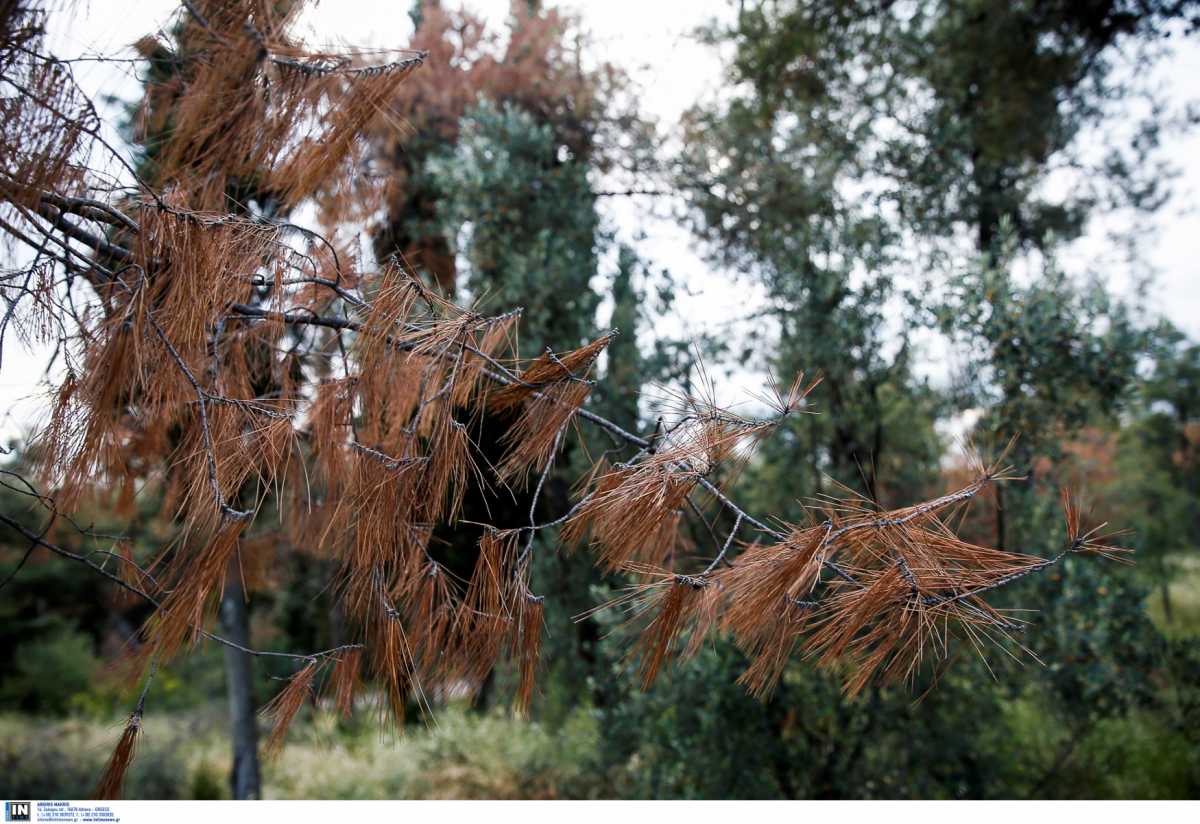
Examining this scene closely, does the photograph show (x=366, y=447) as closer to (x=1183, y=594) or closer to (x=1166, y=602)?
(x=1166, y=602)

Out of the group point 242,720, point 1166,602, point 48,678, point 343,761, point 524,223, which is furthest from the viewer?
point 48,678

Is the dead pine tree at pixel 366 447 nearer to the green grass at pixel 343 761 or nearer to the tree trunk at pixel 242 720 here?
the green grass at pixel 343 761

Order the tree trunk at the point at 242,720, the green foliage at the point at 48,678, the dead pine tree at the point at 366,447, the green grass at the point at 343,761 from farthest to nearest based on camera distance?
the green foliage at the point at 48,678, the tree trunk at the point at 242,720, the green grass at the point at 343,761, the dead pine tree at the point at 366,447

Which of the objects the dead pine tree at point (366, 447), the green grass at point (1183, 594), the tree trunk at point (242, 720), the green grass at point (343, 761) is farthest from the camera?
the tree trunk at point (242, 720)

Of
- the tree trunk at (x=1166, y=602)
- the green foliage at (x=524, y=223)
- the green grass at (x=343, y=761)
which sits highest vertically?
the green foliage at (x=524, y=223)

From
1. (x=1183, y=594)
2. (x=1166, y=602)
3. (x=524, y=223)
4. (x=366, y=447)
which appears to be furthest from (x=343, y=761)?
(x=1183, y=594)

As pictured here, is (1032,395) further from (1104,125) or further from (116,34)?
(116,34)

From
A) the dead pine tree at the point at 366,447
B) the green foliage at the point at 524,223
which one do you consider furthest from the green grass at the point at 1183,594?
the dead pine tree at the point at 366,447

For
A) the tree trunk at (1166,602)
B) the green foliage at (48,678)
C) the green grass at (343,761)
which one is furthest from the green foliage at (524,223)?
the green foliage at (48,678)

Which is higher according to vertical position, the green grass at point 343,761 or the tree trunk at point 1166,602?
the tree trunk at point 1166,602

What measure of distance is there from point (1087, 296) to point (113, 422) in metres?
2.33

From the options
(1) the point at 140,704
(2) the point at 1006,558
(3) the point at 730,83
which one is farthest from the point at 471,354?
(3) the point at 730,83

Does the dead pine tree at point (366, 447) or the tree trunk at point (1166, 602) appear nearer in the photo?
the dead pine tree at point (366, 447)

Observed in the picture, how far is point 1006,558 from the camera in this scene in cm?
94
